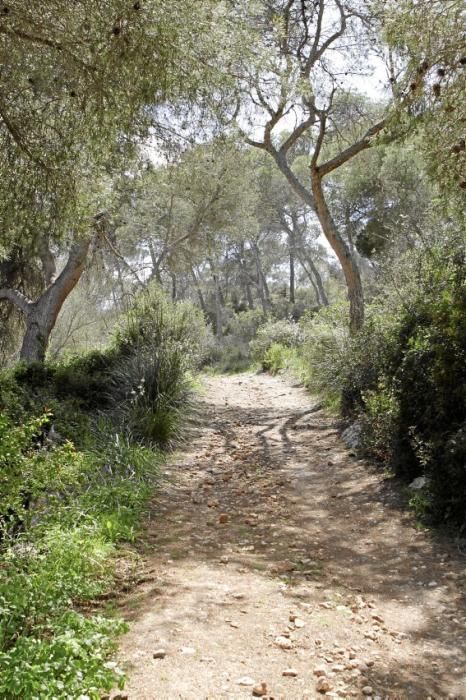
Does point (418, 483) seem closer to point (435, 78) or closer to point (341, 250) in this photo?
point (435, 78)

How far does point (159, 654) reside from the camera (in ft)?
9.45

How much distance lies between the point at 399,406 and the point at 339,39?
29.5 feet

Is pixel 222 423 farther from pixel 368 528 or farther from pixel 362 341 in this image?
pixel 368 528

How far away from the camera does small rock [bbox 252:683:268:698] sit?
2604mm

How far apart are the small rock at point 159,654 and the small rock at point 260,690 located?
0.50 metres

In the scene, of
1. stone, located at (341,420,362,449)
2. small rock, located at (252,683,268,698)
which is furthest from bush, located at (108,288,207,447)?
small rock, located at (252,683,268,698)

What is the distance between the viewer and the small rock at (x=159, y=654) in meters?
2.86

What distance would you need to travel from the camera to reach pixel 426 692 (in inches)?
110

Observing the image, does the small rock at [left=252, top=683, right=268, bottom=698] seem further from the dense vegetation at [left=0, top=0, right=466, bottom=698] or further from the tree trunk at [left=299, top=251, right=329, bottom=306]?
the tree trunk at [left=299, top=251, right=329, bottom=306]

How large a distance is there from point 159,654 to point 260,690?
22.1 inches

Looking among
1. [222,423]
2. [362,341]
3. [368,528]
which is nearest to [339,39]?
Result: [362,341]

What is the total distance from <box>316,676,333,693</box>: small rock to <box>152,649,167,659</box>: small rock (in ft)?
2.52

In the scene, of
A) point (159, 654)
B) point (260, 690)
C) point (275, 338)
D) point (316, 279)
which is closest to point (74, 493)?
point (159, 654)

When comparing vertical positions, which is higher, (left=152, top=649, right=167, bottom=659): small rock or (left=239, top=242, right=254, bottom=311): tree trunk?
(left=239, top=242, right=254, bottom=311): tree trunk
